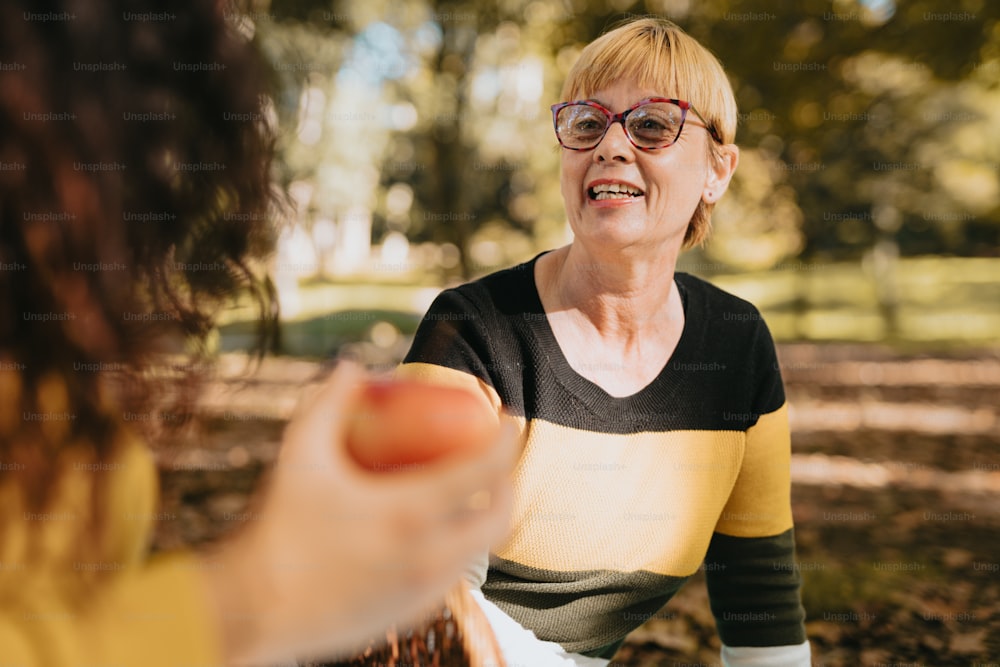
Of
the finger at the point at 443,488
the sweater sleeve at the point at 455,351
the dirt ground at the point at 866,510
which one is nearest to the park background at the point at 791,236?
the dirt ground at the point at 866,510

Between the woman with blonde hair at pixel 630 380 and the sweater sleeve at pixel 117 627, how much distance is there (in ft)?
3.58

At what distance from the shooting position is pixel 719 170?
2.18 metres

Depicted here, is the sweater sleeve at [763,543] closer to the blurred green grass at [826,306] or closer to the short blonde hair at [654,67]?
the short blonde hair at [654,67]

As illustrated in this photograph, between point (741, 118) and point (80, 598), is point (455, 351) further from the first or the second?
point (741, 118)

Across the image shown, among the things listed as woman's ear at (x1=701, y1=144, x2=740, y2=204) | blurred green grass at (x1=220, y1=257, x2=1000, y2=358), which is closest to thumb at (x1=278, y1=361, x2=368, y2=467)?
woman's ear at (x1=701, y1=144, x2=740, y2=204)

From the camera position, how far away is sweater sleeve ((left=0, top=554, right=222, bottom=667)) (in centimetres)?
79

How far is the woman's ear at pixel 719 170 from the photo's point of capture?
7.02 ft

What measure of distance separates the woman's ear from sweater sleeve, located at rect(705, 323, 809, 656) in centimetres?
36

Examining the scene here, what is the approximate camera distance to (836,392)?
1087 centimetres

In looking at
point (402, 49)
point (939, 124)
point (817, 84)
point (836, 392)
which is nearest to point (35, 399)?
point (817, 84)

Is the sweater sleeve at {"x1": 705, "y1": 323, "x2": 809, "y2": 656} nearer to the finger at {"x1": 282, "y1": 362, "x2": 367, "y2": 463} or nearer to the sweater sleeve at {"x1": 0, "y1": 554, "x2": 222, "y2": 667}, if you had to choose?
the finger at {"x1": 282, "y1": 362, "x2": 367, "y2": 463}

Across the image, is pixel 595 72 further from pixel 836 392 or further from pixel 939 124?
pixel 939 124

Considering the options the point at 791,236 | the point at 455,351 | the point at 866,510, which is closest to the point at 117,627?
the point at 455,351

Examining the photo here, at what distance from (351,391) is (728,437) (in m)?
1.45
